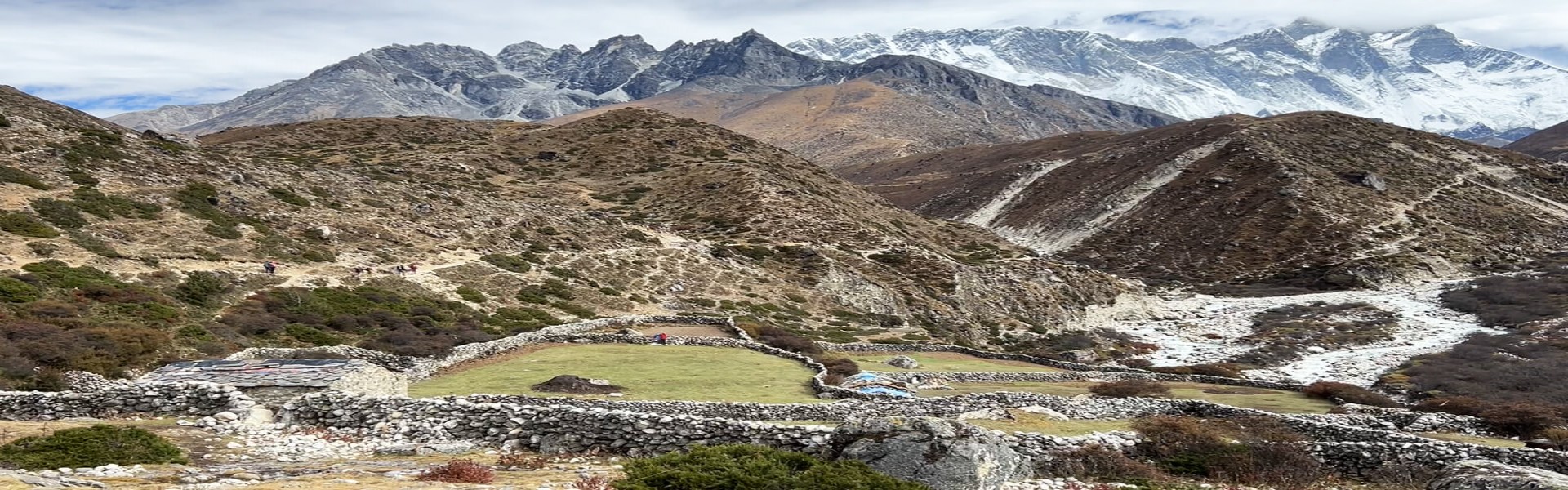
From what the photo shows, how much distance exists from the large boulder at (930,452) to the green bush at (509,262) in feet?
159

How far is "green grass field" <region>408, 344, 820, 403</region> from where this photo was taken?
25172 millimetres

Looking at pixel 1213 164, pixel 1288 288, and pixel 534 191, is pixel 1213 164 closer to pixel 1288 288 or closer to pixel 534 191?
pixel 1288 288

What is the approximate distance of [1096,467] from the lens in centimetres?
1565

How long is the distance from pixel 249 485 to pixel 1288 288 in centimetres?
9738

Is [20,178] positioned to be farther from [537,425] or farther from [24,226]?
[537,425]

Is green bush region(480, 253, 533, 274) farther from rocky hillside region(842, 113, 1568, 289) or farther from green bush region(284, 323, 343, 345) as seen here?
rocky hillside region(842, 113, 1568, 289)

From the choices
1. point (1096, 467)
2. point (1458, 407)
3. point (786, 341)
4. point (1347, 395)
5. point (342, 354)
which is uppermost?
point (1096, 467)

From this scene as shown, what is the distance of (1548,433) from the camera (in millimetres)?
20703

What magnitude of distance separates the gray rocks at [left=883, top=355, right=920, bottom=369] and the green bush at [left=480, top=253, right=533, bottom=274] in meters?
31.1

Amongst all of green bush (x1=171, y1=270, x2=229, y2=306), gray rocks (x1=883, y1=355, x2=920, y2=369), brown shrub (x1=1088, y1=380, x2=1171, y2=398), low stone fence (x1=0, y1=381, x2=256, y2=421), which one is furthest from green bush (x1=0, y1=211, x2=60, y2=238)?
brown shrub (x1=1088, y1=380, x2=1171, y2=398)

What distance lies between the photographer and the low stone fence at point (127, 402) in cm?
1783

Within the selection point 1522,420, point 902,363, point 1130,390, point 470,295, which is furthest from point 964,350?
point 470,295

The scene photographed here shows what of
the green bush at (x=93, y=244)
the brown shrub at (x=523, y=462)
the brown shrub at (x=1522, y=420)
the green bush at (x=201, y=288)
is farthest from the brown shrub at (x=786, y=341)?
the green bush at (x=93, y=244)

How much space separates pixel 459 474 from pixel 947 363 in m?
32.6
